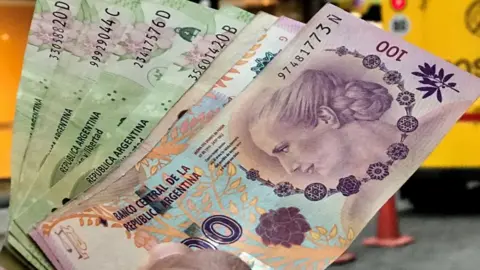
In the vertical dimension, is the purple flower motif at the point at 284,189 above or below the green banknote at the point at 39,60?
below

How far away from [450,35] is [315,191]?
130 centimetres

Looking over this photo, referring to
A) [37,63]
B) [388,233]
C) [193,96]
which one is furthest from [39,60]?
[388,233]

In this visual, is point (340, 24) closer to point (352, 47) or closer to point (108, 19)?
point (352, 47)

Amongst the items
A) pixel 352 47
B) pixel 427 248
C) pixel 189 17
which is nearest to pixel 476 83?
pixel 352 47

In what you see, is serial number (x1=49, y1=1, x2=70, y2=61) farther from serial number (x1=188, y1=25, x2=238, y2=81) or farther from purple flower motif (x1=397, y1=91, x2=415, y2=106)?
purple flower motif (x1=397, y1=91, x2=415, y2=106)

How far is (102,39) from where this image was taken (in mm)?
442

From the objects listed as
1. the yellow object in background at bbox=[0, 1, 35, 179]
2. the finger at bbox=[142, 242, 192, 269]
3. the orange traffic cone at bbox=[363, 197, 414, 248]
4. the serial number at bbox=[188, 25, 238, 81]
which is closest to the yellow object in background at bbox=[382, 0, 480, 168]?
the orange traffic cone at bbox=[363, 197, 414, 248]

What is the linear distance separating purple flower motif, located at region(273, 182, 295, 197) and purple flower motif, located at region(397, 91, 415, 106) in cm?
7

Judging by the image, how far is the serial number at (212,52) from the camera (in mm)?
433

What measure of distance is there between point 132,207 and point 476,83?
196 mm

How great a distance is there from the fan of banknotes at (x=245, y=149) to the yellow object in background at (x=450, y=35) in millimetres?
1180

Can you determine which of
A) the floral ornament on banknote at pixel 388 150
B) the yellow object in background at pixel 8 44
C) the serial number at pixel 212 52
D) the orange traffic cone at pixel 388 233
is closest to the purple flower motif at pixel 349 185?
the floral ornament on banknote at pixel 388 150

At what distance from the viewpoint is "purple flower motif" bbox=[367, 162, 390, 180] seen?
0.36 metres

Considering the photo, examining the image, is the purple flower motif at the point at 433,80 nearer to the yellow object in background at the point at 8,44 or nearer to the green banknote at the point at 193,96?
the green banknote at the point at 193,96
